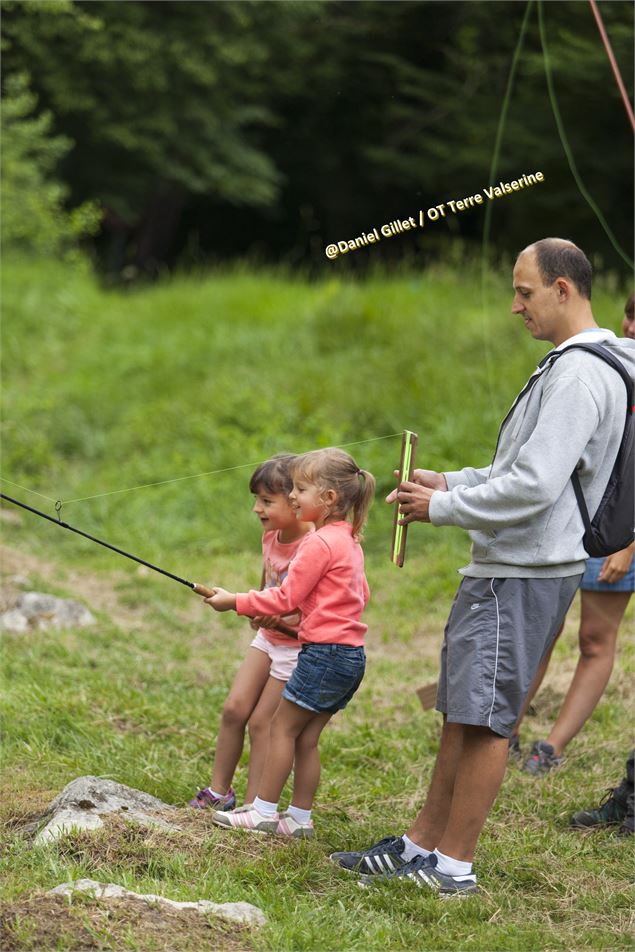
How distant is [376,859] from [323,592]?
32.0 inches

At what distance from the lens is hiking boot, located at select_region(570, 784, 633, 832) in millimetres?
4227

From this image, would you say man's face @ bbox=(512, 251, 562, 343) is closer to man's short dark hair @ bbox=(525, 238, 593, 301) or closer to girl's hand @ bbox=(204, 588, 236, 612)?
man's short dark hair @ bbox=(525, 238, 593, 301)

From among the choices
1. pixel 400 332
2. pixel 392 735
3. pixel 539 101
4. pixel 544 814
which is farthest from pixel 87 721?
pixel 400 332

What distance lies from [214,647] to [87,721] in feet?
5.09

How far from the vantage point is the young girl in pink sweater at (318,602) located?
3795 millimetres

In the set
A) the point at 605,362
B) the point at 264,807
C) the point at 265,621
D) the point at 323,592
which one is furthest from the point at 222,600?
the point at 605,362

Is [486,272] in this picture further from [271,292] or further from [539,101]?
[271,292]

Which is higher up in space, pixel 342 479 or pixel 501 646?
pixel 342 479

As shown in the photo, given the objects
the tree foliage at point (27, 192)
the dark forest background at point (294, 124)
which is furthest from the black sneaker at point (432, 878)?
the tree foliage at point (27, 192)

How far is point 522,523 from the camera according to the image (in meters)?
3.44

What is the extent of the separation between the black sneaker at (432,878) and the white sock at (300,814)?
1.32 ft

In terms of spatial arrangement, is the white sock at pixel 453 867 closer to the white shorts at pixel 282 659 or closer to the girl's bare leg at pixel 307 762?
the girl's bare leg at pixel 307 762

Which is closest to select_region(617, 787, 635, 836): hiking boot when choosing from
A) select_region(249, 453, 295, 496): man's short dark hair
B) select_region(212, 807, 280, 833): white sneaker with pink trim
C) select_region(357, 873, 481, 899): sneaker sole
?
select_region(357, 873, 481, 899): sneaker sole

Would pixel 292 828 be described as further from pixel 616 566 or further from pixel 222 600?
pixel 616 566
